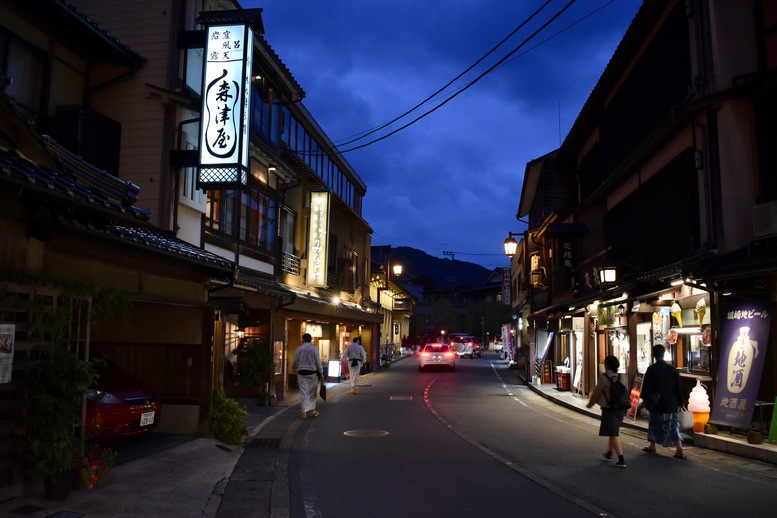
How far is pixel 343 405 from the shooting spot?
1833cm

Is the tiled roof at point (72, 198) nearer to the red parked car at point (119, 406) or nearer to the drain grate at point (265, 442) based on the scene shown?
the red parked car at point (119, 406)

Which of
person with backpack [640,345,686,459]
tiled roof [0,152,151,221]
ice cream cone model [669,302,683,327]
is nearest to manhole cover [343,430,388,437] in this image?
person with backpack [640,345,686,459]

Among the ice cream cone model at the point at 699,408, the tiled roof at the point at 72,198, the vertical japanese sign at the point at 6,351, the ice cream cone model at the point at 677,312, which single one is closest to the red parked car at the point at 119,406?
the tiled roof at the point at 72,198

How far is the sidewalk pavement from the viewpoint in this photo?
6.43 metres

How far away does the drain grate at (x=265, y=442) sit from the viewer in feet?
37.4

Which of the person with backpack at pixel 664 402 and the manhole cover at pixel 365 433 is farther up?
the person with backpack at pixel 664 402

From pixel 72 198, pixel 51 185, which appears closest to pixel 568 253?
pixel 72 198

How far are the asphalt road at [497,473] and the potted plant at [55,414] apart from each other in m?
2.50

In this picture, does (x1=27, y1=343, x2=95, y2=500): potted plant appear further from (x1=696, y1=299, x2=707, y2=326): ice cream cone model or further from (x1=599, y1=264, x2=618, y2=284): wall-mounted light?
(x1=599, y1=264, x2=618, y2=284): wall-mounted light

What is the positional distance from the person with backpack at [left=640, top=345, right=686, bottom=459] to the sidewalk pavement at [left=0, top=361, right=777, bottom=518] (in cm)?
107

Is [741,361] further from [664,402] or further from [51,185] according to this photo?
[51,185]

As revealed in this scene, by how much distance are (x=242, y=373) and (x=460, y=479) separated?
10.0 meters

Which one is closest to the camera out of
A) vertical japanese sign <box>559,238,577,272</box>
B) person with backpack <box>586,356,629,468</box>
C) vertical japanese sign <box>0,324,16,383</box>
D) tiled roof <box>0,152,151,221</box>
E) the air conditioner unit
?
tiled roof <box>0,152,151,221</box>

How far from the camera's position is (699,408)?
1172 cm
